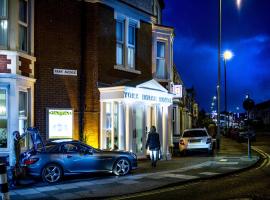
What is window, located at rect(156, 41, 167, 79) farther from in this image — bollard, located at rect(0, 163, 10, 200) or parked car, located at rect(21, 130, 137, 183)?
bollard, located at rect(0, 163, 10, 200)

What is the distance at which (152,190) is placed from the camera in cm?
1393

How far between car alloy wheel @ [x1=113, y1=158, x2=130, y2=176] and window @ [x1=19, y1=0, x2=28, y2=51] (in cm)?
565

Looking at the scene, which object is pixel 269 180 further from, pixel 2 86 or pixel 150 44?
pixel 150 44

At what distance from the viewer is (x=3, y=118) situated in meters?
17.2

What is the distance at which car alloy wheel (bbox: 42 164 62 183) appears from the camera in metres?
15.2

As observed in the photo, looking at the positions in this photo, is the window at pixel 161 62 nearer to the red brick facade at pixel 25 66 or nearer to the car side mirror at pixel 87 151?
the red brick facade at pixel 25 66

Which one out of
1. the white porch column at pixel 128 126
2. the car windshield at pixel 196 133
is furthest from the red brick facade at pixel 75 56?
the car windshield at pixel 196 133

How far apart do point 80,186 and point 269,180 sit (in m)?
6.03

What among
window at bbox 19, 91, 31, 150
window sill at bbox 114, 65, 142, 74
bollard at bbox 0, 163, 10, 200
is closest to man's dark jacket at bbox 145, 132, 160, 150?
window sill at bbox 114, 65, 142, 74

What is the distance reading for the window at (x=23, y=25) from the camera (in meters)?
18.0

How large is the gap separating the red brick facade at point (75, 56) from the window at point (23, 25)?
0.53 meters

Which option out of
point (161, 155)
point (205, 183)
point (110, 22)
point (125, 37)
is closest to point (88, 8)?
point (110, 22)

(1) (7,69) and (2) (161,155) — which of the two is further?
(2) (161,155)

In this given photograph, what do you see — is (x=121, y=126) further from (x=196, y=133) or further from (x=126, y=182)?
(x=196, y=133)
